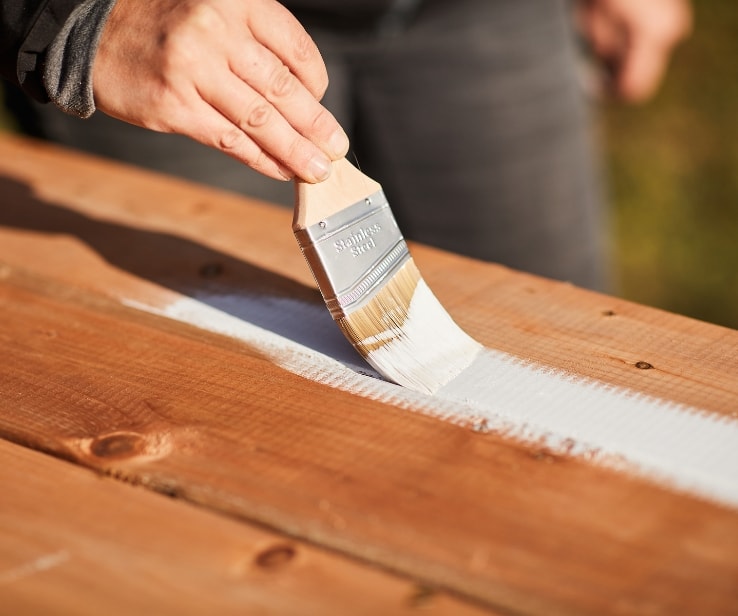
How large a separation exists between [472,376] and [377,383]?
0.11 m

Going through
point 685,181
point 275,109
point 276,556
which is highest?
point 275,109

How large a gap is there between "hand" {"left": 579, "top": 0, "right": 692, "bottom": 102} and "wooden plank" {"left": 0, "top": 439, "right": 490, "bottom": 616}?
6.19 feet

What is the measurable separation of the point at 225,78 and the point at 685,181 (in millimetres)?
3253

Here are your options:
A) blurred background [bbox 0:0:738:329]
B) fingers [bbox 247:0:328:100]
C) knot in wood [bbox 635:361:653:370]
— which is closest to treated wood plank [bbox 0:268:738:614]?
knot in wood [bbox 635:361:653:370]

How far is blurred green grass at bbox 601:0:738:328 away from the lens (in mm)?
3635

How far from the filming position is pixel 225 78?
1.14m

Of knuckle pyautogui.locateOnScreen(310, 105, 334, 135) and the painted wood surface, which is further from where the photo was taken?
knuckle pyautogui.locateOnScreen(310, 105, 334, 135)

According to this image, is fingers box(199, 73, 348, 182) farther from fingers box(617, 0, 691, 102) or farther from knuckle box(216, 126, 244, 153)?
fingers box(617, 0, 691, 102)

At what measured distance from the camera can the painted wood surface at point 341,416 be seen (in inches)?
34.2

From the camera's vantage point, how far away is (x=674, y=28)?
8.05 feet

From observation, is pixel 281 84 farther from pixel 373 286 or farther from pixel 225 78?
pixel 373 286

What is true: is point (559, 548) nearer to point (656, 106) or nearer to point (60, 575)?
point (60, 575)

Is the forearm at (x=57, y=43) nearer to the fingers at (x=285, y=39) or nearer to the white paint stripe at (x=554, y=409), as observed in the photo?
the fingers at (x=285, y=39)

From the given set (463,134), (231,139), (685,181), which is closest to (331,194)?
(231,139)
